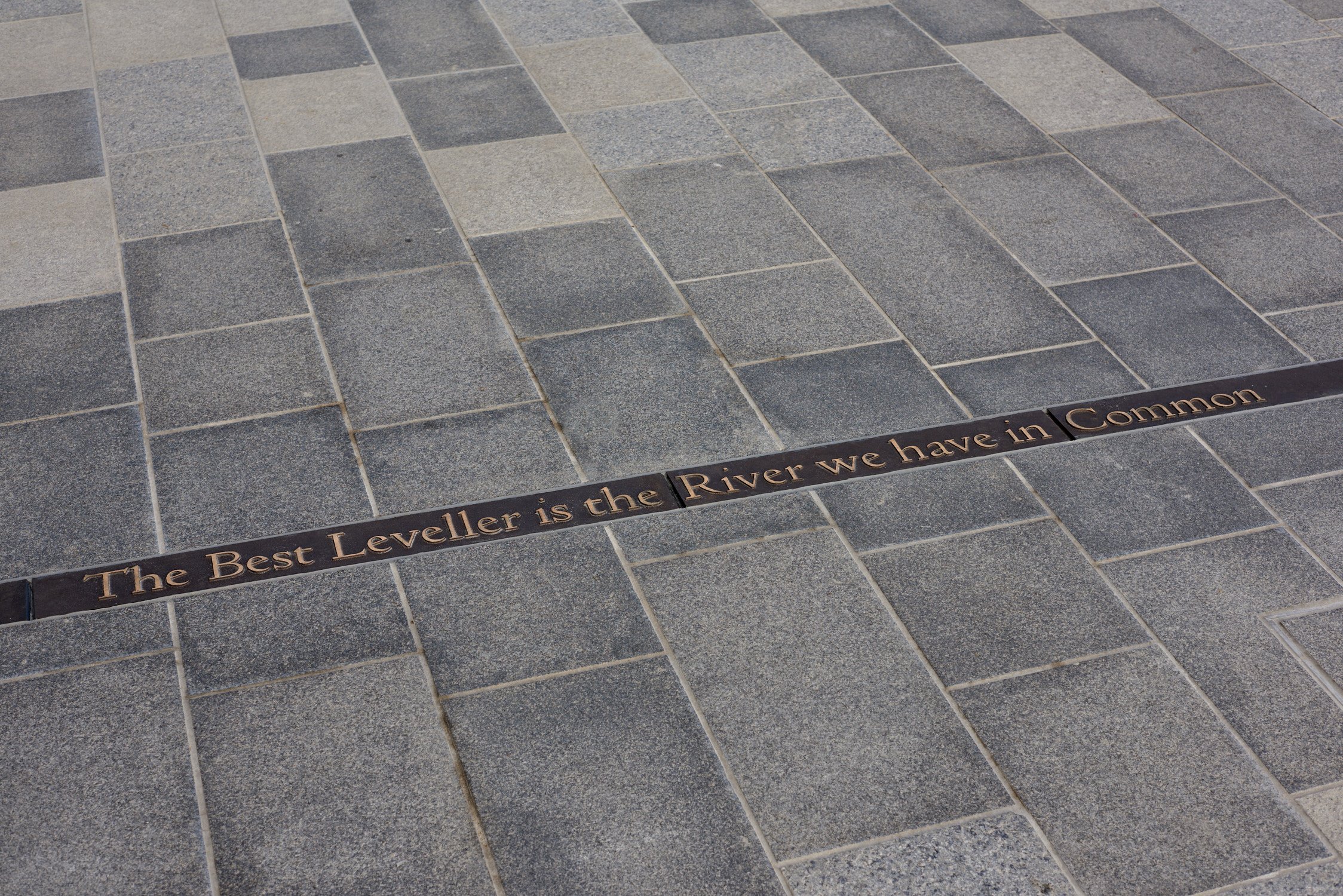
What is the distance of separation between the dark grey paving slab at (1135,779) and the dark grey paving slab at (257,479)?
255 centimetres

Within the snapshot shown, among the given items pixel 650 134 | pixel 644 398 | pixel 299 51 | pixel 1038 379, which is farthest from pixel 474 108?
pixel 1038 379

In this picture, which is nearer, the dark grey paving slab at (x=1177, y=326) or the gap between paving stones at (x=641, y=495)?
the gap between paving stones at (x=641, y=495)

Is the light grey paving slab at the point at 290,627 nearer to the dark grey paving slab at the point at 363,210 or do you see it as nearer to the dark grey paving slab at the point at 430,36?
the dark grey paving slab at the point at 363,210

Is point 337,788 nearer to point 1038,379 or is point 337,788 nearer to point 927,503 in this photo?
point 927,503

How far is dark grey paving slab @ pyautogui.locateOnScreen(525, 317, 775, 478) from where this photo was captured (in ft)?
15.8

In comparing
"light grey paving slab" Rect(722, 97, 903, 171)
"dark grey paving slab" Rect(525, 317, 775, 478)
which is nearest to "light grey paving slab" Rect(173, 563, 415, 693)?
"dark grey paving slab" Rect(525, 317, 775, 478)

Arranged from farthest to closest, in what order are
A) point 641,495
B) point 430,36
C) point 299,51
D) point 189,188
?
point 430,36, point 299,51, point 189,188, point 641,495

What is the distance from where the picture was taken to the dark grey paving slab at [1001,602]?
158 inches

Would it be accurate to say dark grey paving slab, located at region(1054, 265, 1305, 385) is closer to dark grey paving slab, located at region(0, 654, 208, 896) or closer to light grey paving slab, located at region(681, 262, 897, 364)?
light grey paving slab, located at region(681, 262, 897, 364)

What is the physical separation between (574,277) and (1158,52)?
196 inches

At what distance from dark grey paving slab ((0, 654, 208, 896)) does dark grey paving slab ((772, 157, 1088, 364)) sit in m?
3.56

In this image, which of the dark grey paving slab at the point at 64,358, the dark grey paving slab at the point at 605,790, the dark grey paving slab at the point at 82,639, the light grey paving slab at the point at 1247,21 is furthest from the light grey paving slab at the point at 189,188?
the light grey paving slab at the point at 1247,21

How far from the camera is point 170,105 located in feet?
23.7

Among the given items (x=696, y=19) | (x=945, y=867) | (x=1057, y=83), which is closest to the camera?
(x=945, y=867)
